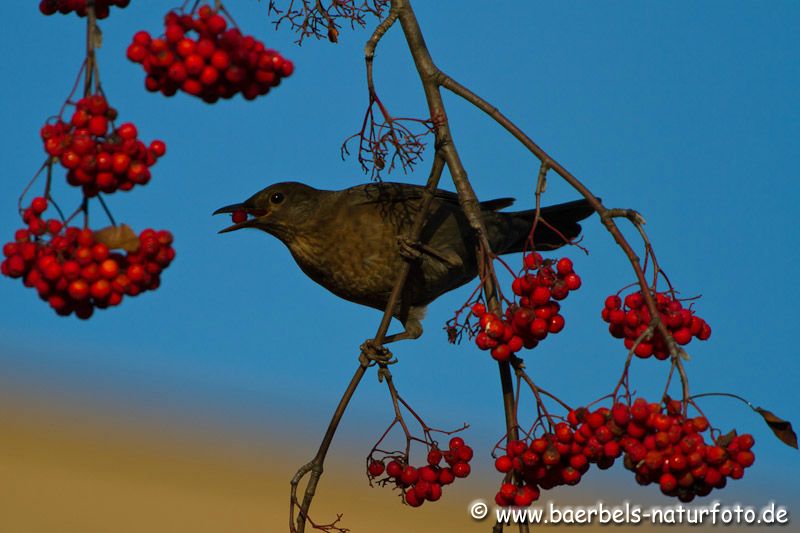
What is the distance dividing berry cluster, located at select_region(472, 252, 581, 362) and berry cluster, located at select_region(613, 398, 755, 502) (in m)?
0.43

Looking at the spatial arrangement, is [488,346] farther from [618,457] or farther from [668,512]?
[668,512]

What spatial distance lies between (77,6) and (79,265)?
0.77m

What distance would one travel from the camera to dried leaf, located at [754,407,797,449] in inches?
109

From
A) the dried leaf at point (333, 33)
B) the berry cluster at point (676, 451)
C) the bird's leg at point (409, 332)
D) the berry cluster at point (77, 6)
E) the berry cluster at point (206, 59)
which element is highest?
the dried leaf at point (333, 33)

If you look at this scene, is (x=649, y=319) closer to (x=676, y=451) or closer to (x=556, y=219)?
(x=676, y=451)

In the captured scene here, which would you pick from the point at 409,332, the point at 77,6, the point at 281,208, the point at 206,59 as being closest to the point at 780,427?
the point at 206,59

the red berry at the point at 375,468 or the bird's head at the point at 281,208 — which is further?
the bird's head at the point at 281,208

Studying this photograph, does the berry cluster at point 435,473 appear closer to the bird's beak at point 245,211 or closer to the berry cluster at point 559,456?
the berry cluster at point 559,456

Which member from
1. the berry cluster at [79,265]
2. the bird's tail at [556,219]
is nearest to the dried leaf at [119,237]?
the berry cluster at [79,265]

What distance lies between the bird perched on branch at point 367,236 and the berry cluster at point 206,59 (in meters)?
2.95

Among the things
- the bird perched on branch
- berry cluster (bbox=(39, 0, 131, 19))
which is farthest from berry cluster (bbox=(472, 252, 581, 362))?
the bird perched on branch

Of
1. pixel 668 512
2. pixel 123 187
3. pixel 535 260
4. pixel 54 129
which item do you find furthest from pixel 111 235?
pixel 668 512

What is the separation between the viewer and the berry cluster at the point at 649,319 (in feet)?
9.82

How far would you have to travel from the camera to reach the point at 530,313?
10.3 ft
